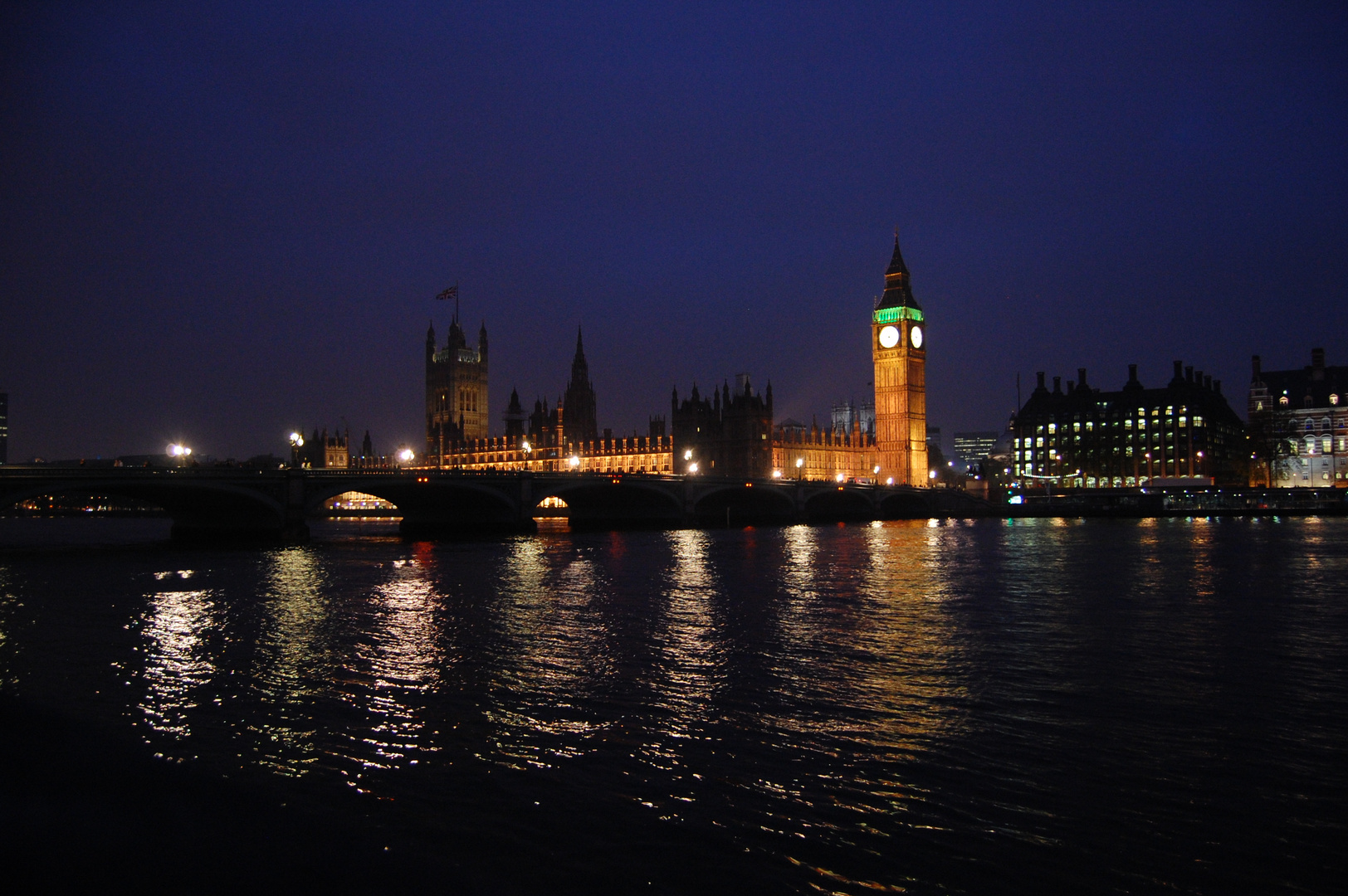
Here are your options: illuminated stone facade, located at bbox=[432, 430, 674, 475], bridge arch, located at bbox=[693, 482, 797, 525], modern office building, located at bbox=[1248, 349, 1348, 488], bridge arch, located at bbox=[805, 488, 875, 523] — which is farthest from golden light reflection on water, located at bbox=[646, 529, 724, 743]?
modern office building, located at bbox=[1248, 349, 1348, 488]

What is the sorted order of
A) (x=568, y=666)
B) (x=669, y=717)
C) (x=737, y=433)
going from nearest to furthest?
(x=669, y=717), (x=568, y=666), (x=737, y=433)

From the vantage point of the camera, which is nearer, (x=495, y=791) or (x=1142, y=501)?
(x=495, y=791)

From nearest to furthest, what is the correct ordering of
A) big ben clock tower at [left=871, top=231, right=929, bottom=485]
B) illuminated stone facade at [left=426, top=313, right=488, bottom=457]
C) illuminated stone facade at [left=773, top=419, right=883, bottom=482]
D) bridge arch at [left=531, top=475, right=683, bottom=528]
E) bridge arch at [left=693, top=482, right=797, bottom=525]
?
1. bridge arch at [left=531, top=475, right=683, bottom=528]
2. bridge arch at [left=693, top=482, right=797, bottom=525]
3. illuminated stone facade at [left=773, top=419, right=883, bottom=482]
4. big ben clock tower at [left=871, top=231, right=929, bottom=485]
5. illuminated stone facade at [left=426, top=313, right=488, bottom=457]

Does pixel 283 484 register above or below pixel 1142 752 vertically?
above

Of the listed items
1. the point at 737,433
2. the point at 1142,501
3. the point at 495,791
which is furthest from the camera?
the point at 737,433

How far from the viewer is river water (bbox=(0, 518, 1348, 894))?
8.27m

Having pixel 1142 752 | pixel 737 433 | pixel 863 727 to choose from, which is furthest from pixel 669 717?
pixel 737 433

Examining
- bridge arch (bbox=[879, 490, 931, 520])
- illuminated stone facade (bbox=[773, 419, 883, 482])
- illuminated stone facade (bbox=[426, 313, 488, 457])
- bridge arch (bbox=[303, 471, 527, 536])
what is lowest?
bridge arch (bbox=[879, 490, 931, 520])

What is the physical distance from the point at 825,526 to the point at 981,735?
71.3 m

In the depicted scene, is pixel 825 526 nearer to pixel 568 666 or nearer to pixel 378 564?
pixel 378 564

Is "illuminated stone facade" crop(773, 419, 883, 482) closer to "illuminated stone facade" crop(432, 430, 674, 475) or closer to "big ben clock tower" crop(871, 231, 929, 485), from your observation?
"big ben clock tower" crop(871, 231, 929, 485)

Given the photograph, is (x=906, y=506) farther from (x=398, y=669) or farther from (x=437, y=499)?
(x=398, y=669)

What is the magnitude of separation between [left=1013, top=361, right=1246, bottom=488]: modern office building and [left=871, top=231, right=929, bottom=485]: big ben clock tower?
16874 millimetres

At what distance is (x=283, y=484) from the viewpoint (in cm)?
5791
